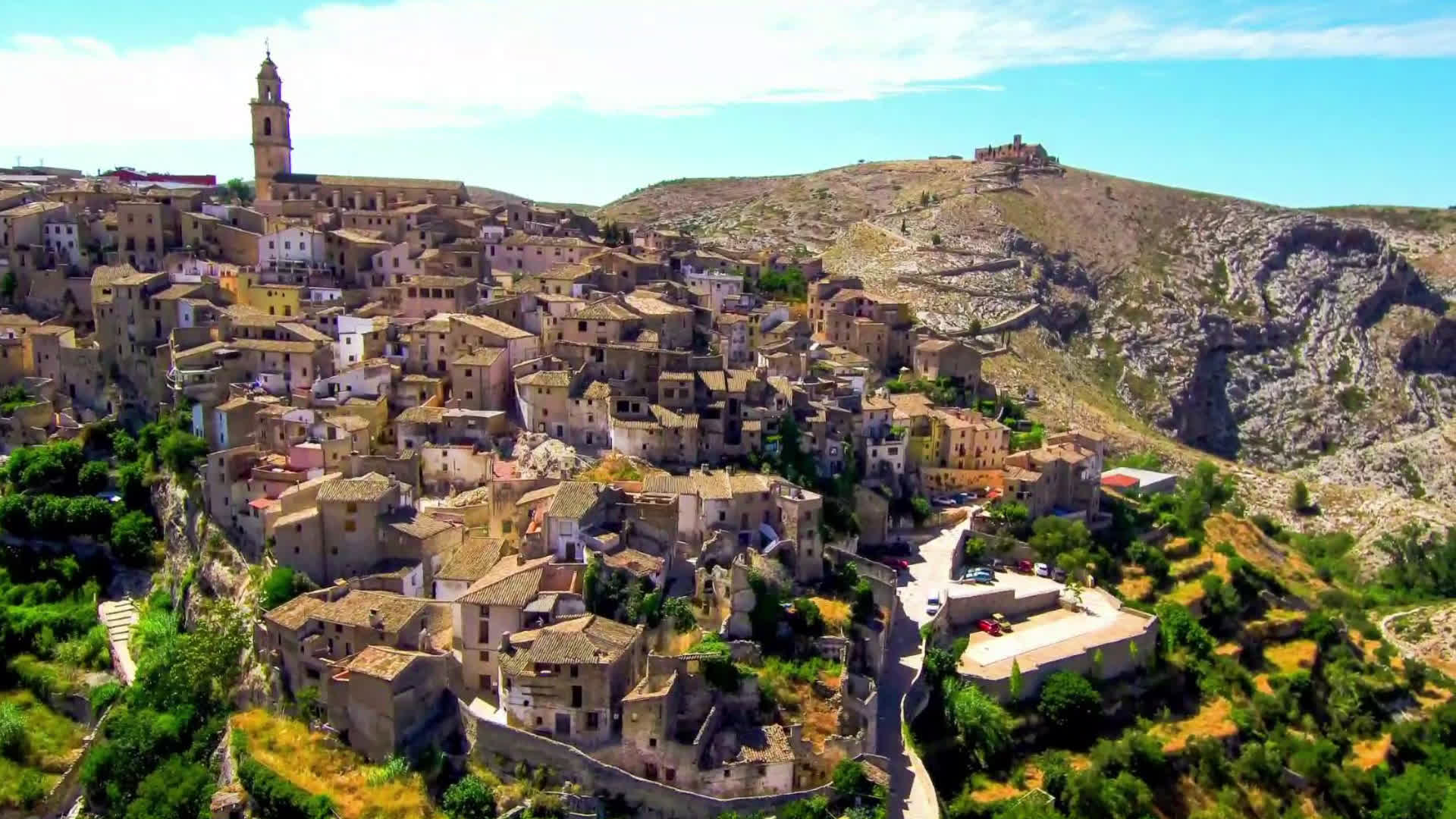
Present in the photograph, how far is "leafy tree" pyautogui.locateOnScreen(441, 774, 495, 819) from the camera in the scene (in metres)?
29.1

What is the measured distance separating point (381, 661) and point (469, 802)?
14.3 feet

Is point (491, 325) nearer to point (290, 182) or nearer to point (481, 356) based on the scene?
point (481, 356)

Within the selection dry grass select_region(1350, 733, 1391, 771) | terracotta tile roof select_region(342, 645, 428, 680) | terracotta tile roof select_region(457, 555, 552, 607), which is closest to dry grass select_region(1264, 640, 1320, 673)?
dry grass select_region(1350, 733, 1391, 771)

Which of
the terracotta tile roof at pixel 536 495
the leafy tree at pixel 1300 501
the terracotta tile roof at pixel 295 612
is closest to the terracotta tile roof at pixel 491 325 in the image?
the terracotta tile roof at pixel 536 495

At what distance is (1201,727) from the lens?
44.6 m

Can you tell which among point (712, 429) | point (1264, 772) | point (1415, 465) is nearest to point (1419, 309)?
point (1415, 465)

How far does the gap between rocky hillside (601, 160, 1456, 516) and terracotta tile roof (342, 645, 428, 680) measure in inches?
2492

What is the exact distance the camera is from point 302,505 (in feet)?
125

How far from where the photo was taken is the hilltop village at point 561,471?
31.2 metres

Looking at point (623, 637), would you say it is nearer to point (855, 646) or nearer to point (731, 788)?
point (731, 788)

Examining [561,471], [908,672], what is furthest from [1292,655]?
[561,471]

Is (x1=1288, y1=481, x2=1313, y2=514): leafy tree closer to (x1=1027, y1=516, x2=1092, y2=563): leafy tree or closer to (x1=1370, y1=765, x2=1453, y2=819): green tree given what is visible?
(x1=1027, y1=516, x2=1092, y2=563): leafy tree

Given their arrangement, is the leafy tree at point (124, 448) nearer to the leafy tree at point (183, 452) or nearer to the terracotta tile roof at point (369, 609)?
the leafy tree at point (183, 452)

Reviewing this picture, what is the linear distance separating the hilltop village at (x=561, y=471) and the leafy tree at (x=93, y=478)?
45 centimetres
